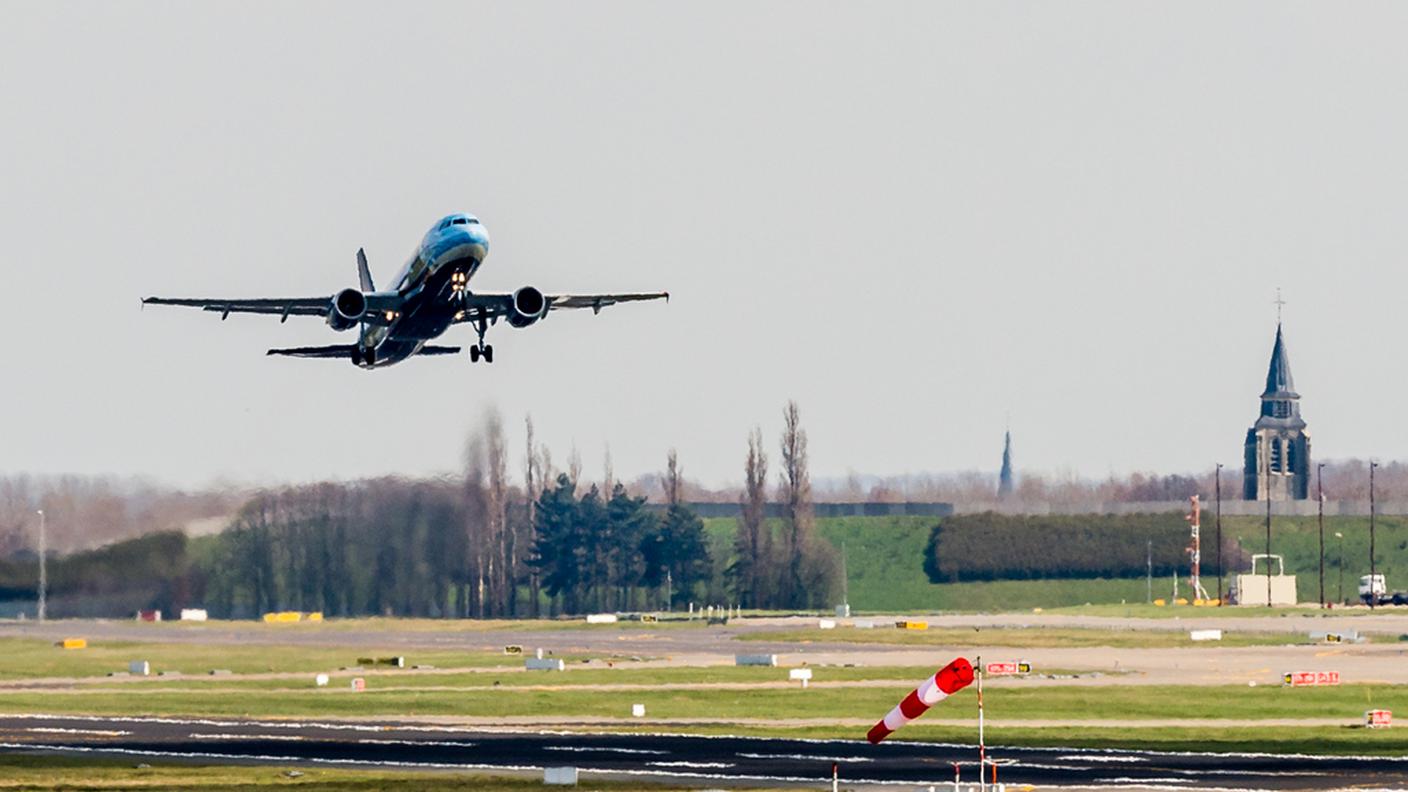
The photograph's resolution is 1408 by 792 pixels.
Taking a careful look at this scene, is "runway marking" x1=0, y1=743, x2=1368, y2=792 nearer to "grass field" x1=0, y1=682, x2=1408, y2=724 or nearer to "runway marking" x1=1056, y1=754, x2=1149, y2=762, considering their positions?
"runway marking" x1=1056, y1=754, x2=1149, y2=762

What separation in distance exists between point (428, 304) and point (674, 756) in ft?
57.5

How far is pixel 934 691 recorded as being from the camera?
48.7 m

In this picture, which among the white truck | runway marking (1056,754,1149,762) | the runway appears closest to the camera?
the runway

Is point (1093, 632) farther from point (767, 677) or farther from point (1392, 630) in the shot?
point (767, 677)

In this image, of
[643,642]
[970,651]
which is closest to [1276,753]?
[970,651]

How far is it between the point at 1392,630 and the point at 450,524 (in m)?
57.9

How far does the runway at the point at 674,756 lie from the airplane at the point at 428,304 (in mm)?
13157

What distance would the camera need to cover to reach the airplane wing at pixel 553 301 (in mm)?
78562

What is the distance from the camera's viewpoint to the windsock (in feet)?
156

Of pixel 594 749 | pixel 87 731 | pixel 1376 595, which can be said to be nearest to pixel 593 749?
pixel 594 749

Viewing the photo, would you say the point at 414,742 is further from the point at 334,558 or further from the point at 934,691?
the point at 334,558

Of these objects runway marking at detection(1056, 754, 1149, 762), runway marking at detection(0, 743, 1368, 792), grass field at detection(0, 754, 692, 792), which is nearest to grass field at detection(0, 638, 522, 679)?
runway marking at detection(0, 743, 1368, 792)

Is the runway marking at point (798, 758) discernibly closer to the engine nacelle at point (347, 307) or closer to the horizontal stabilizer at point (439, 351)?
the engine nacelle at point (347, 307)

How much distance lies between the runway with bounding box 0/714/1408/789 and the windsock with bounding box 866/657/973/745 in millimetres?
10467
